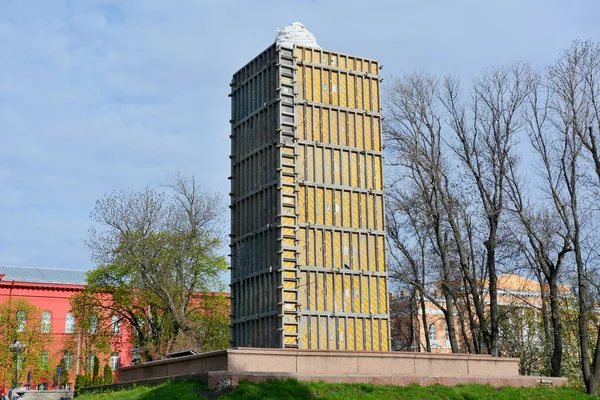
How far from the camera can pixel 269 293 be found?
930 inches

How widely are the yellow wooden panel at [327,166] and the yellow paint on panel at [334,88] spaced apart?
167 cm

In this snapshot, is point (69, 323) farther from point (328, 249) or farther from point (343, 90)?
point (343, 90)

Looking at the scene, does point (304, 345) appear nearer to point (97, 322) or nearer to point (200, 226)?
point (200, 226)

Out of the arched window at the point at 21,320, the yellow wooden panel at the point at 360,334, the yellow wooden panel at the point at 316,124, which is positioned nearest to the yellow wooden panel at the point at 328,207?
the yellow wooden panel at the point at 316,124

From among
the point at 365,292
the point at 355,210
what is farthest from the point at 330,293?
the point at 355,210

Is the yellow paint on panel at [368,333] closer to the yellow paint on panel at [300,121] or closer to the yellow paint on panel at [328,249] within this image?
the yellow paint on panel at [328,249]

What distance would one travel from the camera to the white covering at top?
25719mm

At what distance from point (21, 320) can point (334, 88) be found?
36.3 meters

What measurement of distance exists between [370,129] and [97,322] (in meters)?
23.7

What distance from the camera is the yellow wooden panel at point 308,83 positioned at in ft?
81.8

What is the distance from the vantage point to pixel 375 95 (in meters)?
26.3

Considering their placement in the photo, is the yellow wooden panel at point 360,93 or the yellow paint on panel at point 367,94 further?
the yellow paint on panel at point 367,94

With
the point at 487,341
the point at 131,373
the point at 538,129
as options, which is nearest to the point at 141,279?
the point at 131,373

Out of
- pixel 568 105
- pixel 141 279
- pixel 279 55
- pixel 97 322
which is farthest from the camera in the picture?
pixel 97 322
